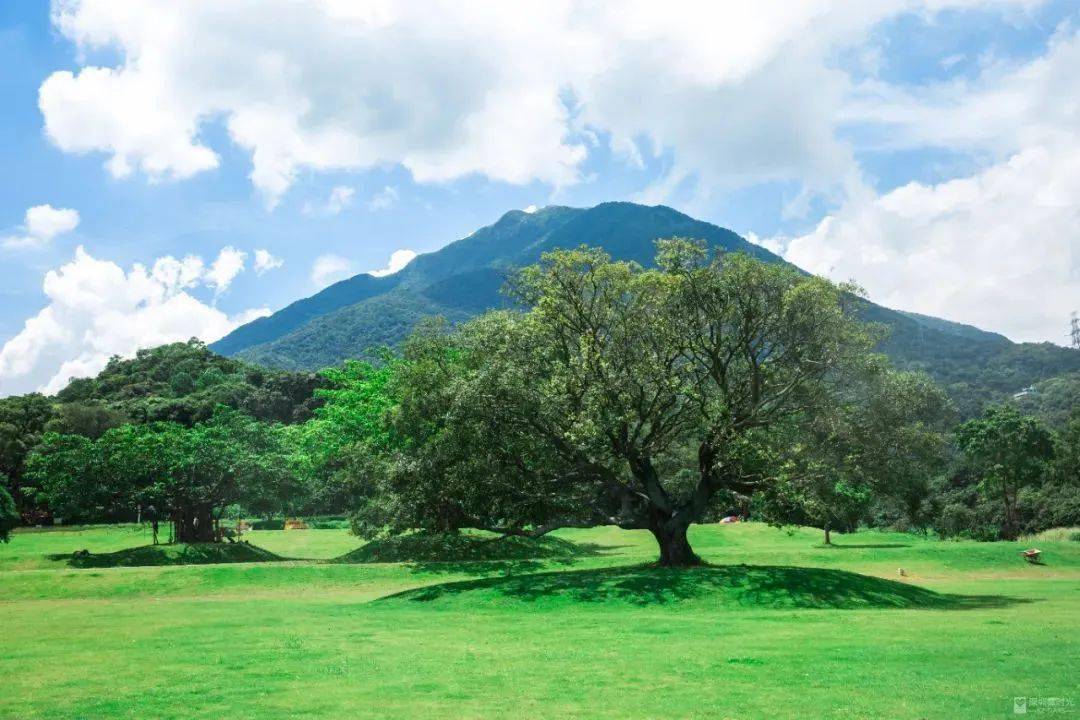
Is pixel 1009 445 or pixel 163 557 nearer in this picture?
pixel 163 557

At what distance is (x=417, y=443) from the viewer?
35.7 meters

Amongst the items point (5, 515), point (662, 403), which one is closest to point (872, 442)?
point (662, 403)

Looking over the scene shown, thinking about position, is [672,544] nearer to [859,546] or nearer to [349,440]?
[859,546]

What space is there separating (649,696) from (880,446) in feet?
74.1

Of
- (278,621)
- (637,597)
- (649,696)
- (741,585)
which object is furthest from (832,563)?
(649,696)

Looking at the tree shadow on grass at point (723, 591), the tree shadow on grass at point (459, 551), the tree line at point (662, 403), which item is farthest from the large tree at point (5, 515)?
the tree shadow on grass at point (723, 591)

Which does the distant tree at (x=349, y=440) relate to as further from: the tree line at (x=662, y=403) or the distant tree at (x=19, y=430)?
the distant tree at (x=19, y=430)

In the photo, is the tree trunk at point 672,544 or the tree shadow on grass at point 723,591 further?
the tree trunk at point 672,544

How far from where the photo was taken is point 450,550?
42875 millimetres

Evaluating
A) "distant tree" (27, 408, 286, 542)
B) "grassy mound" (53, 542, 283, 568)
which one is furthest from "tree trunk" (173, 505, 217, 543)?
"grassy mound" (53, 542, 283, 568)

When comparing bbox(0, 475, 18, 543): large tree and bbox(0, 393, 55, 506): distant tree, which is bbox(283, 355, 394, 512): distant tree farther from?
bbox(0, 393, 55, 506): distant tree

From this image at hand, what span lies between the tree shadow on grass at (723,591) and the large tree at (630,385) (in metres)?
4.11

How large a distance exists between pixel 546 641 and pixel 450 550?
2533 centimetres

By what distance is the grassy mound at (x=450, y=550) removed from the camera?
4269cm
